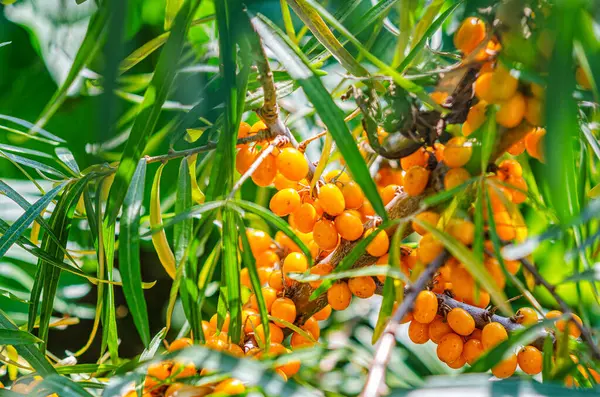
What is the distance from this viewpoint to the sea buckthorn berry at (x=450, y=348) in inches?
20.1

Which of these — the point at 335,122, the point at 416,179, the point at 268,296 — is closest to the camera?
the point at 335,122

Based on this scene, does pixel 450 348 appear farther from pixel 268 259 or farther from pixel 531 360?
pixel 268 259

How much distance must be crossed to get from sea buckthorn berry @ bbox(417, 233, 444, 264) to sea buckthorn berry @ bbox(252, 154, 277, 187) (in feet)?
0.55

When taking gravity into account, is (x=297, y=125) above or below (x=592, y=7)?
below

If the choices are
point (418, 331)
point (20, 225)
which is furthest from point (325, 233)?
point (20, 225)

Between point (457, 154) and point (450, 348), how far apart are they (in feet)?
0.62

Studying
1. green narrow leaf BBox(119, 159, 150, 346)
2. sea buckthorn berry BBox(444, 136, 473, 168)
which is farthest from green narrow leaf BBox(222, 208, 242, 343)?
sea buckthorn berry BBox(444, 136, 473, 168)

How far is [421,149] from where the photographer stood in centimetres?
47

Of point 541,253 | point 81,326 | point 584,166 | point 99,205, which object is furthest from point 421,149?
point 81,326

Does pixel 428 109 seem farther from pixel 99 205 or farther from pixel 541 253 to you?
pixel 541 253

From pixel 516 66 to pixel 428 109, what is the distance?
0.27ft

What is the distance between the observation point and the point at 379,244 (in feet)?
1.59

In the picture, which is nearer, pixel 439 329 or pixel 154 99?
pixel 154 99

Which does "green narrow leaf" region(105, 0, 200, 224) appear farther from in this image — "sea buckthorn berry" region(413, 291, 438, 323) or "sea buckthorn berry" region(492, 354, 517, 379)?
"sea buckthorn berry" region(492, 354, 517, 379)
